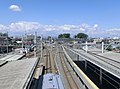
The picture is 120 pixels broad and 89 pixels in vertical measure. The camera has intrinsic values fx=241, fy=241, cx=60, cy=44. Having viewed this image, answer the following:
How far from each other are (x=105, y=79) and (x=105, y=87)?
4.29 metres

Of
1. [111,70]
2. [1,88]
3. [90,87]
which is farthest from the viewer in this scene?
[90,87]

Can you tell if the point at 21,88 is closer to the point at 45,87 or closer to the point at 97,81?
the point at 45,87

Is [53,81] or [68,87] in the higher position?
[53,81]

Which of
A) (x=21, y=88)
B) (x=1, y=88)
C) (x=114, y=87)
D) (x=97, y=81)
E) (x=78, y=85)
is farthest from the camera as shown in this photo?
(x=97, y=81)

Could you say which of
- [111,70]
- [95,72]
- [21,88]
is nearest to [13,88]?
[21,88]

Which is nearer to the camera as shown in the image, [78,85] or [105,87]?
[105,87]

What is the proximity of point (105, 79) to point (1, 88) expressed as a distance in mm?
23297

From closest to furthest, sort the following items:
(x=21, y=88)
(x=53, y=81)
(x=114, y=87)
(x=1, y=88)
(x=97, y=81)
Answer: (x=21, y=88), (x=1, y=88), (x=53, y=81), (x=114, y=87), (x=97, y=81)

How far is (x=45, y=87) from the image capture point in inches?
853

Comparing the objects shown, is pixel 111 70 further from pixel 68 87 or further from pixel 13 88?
pixel 68 87

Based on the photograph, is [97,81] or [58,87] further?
[97,81]

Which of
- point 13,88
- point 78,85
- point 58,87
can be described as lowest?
point 78,85

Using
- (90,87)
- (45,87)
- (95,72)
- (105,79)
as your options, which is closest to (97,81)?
(105,79)

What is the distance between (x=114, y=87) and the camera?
105 feet
